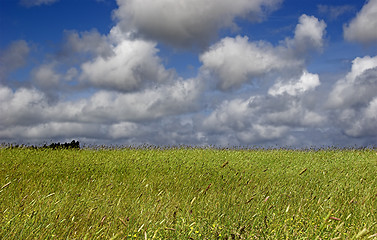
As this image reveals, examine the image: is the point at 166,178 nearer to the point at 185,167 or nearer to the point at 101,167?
the point at 185,167

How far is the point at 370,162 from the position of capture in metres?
14.6

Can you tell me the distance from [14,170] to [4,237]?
26.3ft

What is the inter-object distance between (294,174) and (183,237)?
826 cm

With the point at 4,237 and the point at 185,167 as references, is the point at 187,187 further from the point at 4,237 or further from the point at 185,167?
the point at 4,237

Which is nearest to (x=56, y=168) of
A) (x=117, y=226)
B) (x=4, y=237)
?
(x=117, y=226)

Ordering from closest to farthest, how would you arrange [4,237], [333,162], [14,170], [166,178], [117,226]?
1. [4,237]
2. [117,226]
3. [166,178]
4. [14,170]
5. [333,162]

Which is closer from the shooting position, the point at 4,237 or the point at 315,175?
the point at 4,237

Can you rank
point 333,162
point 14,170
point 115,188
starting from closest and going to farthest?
point 115,188, point 14,170, point 333,162

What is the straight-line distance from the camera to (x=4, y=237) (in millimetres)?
3668

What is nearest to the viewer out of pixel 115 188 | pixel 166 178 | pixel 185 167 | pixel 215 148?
pixel 115 188

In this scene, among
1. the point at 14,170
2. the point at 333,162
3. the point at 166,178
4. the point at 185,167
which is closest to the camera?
the point at 166,178

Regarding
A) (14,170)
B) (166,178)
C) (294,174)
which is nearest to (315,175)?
(294,174)

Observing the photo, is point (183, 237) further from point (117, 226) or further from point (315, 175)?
point (315, 175)

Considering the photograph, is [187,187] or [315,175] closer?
[187,187]
